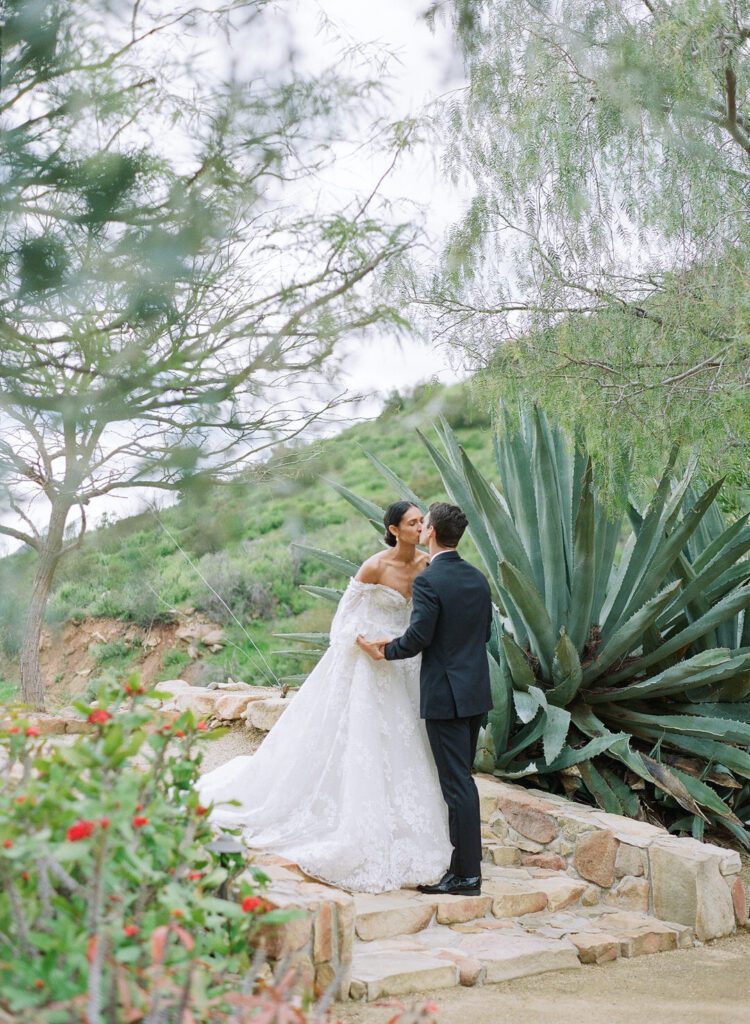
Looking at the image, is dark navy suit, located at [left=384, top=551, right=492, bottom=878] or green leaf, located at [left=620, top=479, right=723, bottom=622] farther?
green leaf, located at [left=620, top=479, right=723, bottom=622]

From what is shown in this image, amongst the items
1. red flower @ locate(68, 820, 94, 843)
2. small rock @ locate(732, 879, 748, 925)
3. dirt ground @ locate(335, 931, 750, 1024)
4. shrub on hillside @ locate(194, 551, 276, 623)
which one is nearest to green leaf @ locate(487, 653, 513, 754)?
small rock @ locate(732, 879, 748, 925)

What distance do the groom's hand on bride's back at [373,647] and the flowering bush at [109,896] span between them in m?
1.70

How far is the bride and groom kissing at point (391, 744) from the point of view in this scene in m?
3.82

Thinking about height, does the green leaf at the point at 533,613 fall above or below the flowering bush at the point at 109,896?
above

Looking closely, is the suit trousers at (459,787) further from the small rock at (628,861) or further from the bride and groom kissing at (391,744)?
the small rock at (628,861)

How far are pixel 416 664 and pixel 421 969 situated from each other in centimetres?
134

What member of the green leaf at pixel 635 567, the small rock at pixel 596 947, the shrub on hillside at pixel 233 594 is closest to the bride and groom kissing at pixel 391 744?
the small rock at pixel 596 947

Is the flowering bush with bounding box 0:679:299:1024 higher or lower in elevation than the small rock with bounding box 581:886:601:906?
higher

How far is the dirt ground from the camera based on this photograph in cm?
291

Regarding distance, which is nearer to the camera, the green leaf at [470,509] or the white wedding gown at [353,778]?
the white wedding gown at [353,778]

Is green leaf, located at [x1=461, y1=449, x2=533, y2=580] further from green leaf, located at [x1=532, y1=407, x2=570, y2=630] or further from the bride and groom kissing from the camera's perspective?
the bride and groom kissing

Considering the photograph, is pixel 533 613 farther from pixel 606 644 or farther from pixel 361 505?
pixel 361 505

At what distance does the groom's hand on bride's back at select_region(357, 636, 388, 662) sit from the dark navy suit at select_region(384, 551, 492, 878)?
0.15 ft

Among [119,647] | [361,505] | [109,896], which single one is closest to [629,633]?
[361,505]
